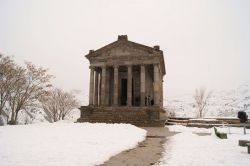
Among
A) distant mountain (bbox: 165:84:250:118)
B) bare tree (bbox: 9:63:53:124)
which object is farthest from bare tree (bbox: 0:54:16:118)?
distant mountain (bbox: 165:84:250:118)

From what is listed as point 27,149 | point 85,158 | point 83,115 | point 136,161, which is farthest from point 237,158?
point 83,115

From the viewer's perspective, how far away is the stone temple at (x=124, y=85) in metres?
24.0

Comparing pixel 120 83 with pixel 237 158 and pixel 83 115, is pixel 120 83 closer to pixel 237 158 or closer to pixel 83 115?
pixel 83 115

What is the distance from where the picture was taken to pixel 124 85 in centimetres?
3228

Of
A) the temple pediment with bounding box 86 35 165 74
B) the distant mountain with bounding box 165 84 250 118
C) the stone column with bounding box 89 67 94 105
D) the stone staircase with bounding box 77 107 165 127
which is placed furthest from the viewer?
the distant mountain with bounding box 165 84 250 118

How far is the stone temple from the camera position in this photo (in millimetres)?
23966

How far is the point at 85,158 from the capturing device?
7305 millimetres

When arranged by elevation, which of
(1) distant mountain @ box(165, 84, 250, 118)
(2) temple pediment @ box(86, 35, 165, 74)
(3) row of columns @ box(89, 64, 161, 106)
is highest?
(2) temple pediment @ box(86, 35, 165, 74)

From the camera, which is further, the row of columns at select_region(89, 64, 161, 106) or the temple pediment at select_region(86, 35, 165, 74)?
the temple pediment at select_region(86, 35, 165, 74)

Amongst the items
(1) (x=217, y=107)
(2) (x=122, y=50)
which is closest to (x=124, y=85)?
(2) (x=122, y=50)

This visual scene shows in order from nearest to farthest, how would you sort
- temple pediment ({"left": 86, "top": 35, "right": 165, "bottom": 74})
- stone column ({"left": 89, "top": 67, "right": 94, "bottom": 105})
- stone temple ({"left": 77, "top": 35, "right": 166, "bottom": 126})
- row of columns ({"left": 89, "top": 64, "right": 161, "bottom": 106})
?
stone temple ({"left": 77, "top": 35, "right": 166, "bottom": 126}) < row of columns ({"left": 89, "top": 64, "right": 161, "bottom": 106}) < temple pediment ({"left": 86, "top": 35, "right": 165, "bottom": 74}) < stone column ({"left": 89, "top": 67, "right": 94, "bottom": 105})

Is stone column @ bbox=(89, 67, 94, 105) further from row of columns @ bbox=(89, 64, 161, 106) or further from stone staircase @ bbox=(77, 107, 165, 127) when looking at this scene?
stone staircase @ bbox=(77, 107, 165, 127)

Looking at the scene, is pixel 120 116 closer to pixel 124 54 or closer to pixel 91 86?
pixel 91 86

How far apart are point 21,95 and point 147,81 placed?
55.4 feet
